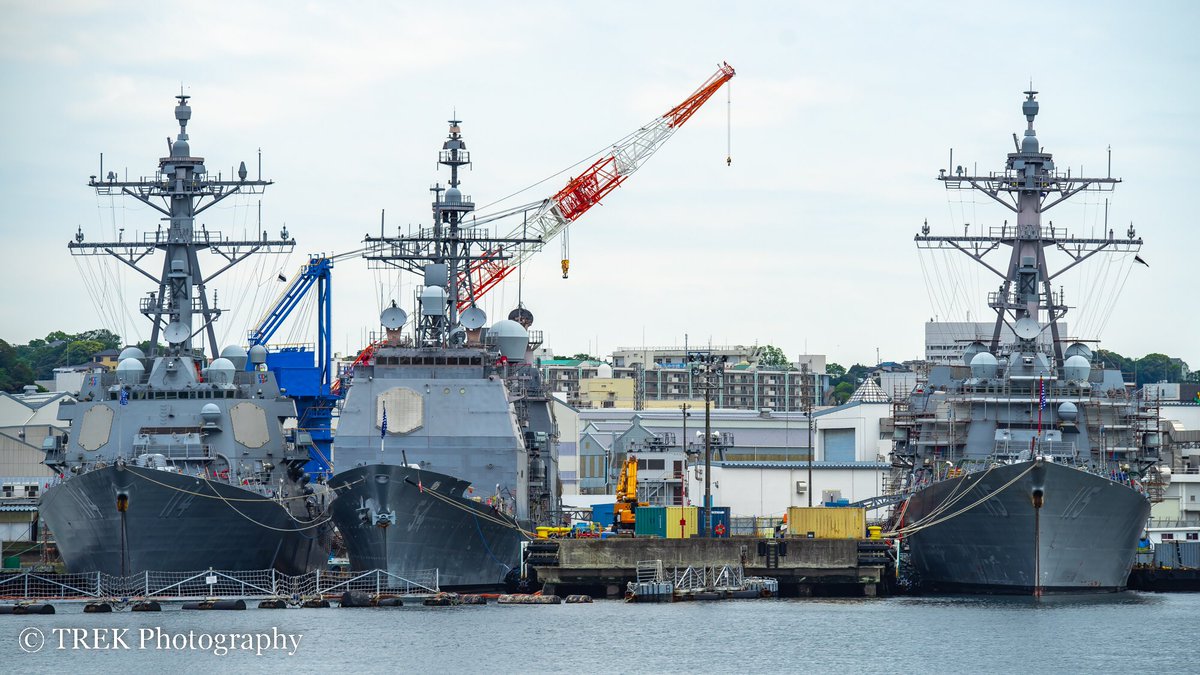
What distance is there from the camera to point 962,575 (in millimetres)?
61375

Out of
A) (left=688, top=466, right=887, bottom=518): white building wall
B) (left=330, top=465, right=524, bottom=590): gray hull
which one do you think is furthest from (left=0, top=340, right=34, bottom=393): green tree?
(left=330, top=465, right=524, bottom=590): gray hull

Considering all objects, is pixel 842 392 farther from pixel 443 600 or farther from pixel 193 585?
pixel 443 600

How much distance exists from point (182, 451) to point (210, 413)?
140cm

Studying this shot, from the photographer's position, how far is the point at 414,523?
190ft

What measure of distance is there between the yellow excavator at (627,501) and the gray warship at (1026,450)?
836 cm

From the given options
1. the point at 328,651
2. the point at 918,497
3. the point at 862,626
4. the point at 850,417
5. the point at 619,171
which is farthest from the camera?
the point at 850,417

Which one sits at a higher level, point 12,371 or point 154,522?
point 12,371

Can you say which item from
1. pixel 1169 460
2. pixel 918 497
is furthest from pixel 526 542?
pixel 1169 460

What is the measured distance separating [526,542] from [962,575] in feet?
41.7

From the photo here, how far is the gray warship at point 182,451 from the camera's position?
58.8m

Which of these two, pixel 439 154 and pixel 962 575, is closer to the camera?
pixel 962 575

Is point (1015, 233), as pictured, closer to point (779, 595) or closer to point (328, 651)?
point (779, 595)

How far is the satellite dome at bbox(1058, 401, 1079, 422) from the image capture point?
204 feet

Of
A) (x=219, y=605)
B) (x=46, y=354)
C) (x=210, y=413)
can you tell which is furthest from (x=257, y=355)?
(x=46, y=354)
